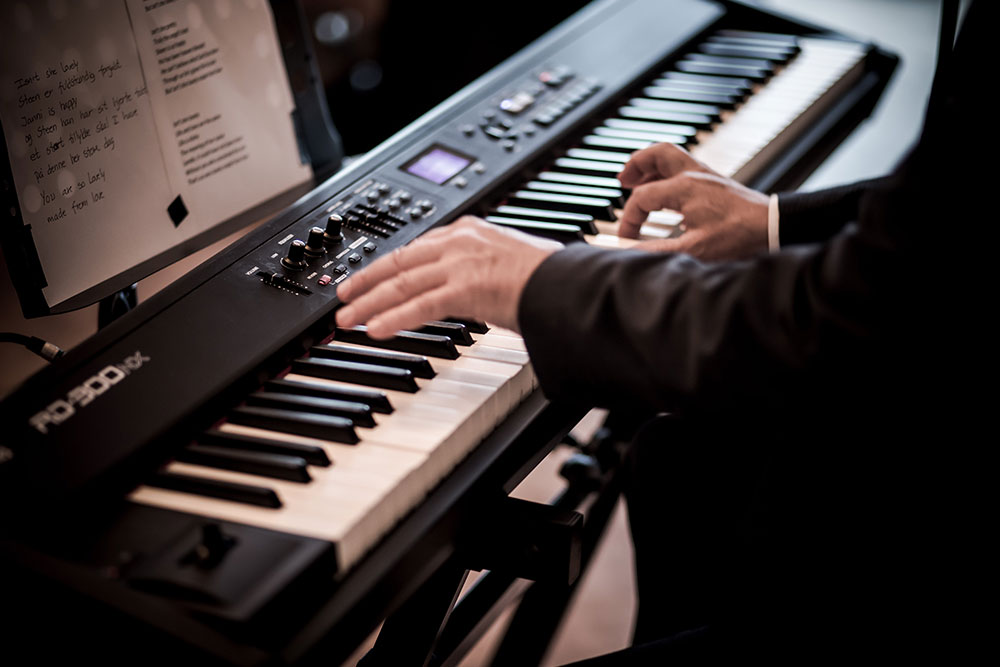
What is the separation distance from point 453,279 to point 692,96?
35.2 inches

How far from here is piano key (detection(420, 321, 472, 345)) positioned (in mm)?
1048

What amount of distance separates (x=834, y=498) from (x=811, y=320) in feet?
0.67

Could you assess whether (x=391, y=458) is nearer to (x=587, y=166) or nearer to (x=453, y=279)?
(x=453, y=279)

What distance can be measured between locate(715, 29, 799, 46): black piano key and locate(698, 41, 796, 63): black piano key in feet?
0.12

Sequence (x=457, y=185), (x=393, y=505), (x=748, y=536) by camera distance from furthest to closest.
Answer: (x=457, y=185), (x=748, y=536), (x=393, y=505)

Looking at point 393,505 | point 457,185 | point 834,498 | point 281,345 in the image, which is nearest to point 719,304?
point 834,498

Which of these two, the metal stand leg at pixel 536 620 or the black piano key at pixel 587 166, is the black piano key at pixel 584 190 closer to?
the black piano key at pixel 587 166

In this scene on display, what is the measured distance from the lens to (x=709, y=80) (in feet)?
5.53

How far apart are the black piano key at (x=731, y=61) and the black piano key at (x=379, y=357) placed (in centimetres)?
104

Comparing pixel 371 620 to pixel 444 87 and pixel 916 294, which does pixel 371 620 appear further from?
pixel 444 87

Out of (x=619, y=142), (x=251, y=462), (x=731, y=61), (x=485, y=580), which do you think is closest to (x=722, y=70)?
(x=731, y=61)

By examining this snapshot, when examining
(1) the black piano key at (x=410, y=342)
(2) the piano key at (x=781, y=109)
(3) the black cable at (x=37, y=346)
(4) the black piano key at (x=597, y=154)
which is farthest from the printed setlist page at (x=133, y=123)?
(2) the piano key at (x=781, y=109)

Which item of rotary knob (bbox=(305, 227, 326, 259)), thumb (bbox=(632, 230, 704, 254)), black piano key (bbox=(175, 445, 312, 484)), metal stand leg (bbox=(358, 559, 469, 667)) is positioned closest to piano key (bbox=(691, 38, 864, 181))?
thumb (bbox=(632, 230, 704, 254))

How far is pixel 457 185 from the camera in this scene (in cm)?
126
